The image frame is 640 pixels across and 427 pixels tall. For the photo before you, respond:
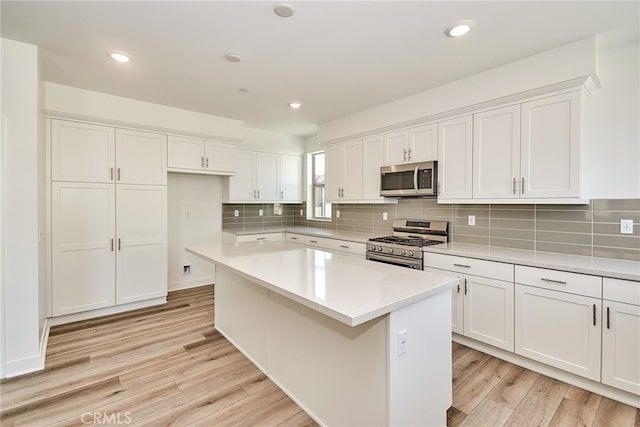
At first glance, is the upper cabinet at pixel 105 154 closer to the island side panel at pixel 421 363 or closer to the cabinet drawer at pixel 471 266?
the cabinet drawer at pixel 471 266

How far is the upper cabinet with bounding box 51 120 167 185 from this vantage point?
3.13 metres

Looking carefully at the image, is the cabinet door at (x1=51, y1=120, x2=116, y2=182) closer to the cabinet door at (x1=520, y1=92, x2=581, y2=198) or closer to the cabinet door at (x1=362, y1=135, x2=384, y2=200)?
the cabinet door at (x1=362, y1=135, x2=384, y2=200)

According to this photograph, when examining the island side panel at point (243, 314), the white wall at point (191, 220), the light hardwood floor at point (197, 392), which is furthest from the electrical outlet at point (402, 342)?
the white wall at point (191, 220)

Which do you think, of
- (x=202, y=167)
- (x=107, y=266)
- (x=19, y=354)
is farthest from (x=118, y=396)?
(x=202, y=167)

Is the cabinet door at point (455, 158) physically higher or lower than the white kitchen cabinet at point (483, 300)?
higher

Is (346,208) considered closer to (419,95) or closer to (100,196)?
(419,95)

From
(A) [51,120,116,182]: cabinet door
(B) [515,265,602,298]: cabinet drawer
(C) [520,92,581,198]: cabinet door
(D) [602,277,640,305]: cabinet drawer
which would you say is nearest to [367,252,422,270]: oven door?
(B) [515,265,602,298]: cabinet drawer

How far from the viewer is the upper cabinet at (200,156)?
392cm

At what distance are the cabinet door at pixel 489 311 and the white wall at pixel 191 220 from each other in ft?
12.5

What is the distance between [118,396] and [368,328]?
6.19 ft

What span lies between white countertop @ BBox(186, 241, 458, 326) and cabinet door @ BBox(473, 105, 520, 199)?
1.39 metres

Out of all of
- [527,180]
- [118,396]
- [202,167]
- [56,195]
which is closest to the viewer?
[118,396]

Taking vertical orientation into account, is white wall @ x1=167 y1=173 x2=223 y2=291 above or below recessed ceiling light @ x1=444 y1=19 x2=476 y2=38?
below

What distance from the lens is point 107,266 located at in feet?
11.2
